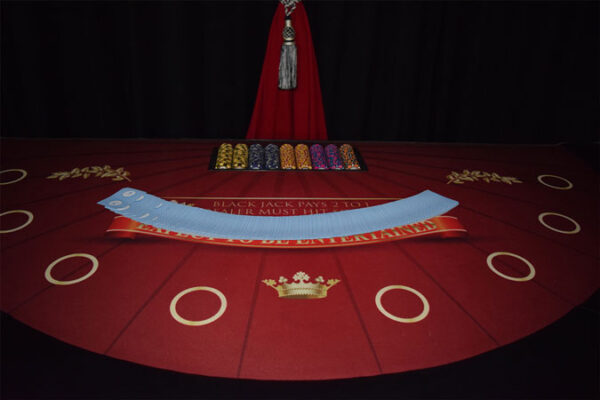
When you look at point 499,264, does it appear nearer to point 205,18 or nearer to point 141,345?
point 141,345

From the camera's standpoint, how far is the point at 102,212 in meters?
1.40

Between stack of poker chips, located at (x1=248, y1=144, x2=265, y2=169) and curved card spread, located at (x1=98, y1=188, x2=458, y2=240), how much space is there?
1.39 feet

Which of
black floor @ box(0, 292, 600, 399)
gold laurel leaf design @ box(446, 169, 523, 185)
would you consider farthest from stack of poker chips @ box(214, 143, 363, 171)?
black floor @ box(0, 292, 600, 399)

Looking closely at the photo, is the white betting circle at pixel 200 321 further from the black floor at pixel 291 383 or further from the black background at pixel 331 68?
the black background at pixel 331 68

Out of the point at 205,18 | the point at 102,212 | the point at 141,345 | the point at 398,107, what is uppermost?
the point at 205,18

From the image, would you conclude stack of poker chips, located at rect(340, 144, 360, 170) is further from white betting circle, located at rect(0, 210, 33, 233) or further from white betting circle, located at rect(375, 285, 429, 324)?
white betting circle, located at rect(0, 210, 33, 233)

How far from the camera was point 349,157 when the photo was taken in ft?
6.15

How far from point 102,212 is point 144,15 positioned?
5.10 ft

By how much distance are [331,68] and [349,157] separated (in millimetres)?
951

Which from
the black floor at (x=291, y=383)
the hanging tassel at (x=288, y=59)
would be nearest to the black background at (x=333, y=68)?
the hanging tassel at (x=288, y=59)

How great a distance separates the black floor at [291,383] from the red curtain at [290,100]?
1581 millimetres

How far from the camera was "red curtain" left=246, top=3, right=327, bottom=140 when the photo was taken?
6.97 ft

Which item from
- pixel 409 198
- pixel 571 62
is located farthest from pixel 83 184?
pixel 571 62

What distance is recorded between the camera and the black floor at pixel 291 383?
0.89 m
